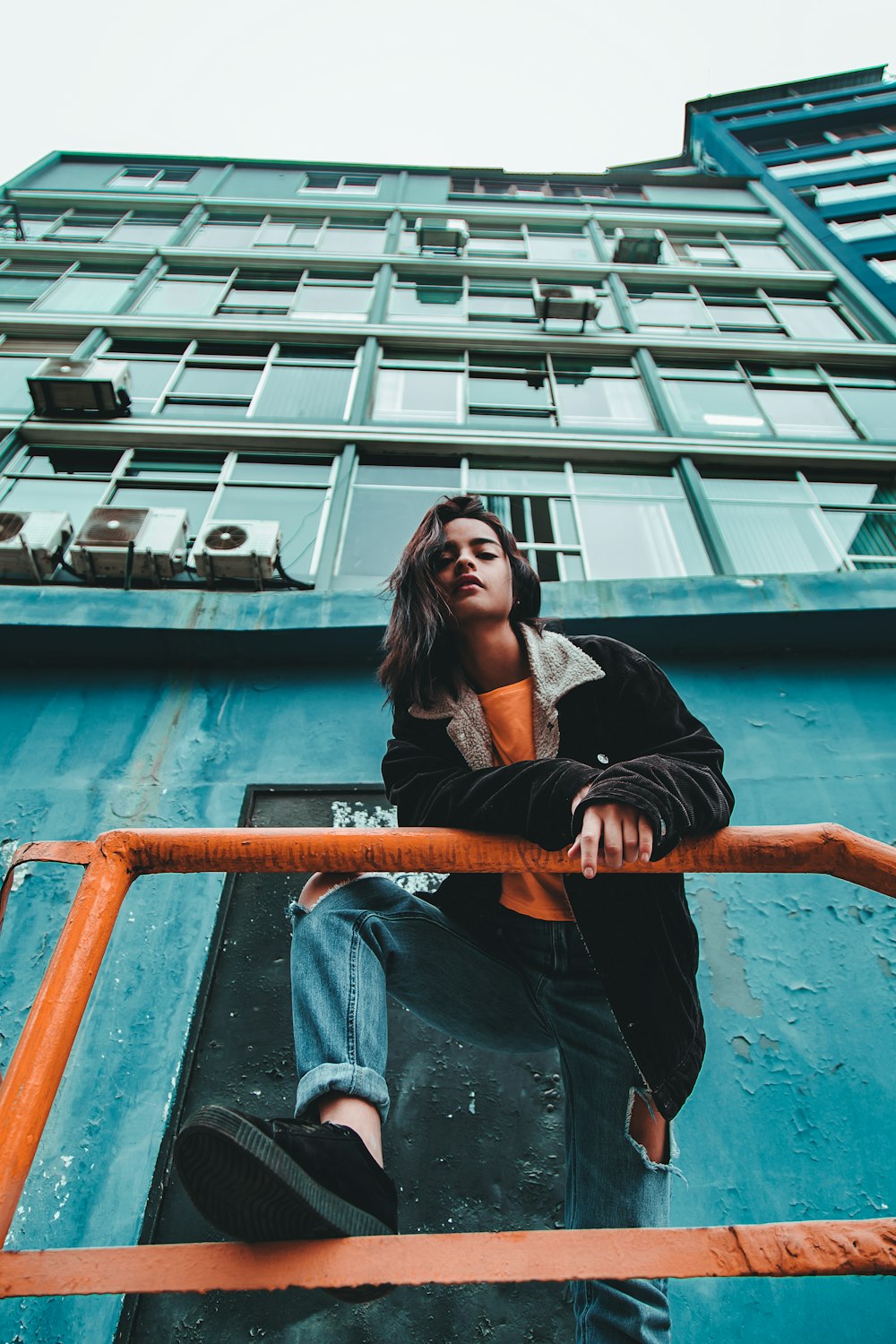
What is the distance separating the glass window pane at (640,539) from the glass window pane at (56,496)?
5.84 meters

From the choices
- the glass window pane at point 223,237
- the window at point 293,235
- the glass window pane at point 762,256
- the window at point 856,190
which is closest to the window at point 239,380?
the window at point 293,235

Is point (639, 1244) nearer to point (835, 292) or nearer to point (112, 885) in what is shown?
point (112, 885)

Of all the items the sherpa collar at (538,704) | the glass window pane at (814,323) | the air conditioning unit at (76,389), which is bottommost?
the sherpa collar at (538,704)

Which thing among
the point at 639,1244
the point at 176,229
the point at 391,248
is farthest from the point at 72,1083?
the point at 176,229

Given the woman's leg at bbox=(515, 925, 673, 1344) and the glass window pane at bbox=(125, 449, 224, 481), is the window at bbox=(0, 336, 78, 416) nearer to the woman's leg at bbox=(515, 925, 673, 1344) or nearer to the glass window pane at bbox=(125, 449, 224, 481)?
the glass window pane at bbox=(125, 449, 224, 481)

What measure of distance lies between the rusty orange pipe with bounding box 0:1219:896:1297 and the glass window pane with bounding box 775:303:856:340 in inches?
545

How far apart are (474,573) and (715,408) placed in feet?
31.9

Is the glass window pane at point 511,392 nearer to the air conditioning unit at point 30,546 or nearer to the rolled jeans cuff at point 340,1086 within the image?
the air conditioning unit at point 30,546

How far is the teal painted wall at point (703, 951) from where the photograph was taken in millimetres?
3053

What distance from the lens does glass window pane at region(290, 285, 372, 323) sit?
1288 cm

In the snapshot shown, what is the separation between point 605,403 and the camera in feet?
36.1

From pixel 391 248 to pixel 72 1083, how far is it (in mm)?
15451

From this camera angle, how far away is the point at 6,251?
47.2 ft

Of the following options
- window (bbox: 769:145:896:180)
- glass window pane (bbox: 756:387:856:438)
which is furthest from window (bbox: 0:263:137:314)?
window (bbox: 769:145:896:180)
